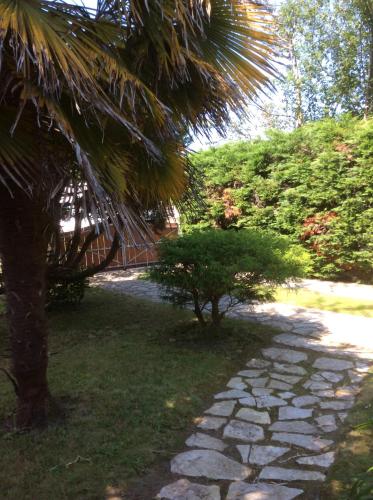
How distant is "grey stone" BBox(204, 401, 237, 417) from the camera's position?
396 centimetres

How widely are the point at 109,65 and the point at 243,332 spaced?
4.28 meters

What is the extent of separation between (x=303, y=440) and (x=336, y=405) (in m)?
0.74

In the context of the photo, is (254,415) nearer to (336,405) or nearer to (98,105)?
(336,405)

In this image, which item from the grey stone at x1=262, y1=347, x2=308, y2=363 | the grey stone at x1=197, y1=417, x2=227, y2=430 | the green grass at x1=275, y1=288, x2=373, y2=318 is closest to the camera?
the grey stone at x1=197, y1=417, x2=227, y2=430

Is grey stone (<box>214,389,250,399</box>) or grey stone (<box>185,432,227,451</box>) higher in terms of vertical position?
grey stone (<box>214,389,250,399</box>)

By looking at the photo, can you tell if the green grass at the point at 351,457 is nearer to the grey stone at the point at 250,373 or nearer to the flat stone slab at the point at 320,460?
the flat stone slab at the point at 320,460

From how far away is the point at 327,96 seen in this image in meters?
20.9

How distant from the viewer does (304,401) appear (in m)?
4.18

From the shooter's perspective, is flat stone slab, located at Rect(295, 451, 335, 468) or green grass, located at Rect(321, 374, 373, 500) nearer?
green grass, located at Rect(321, 374, 373, 500)

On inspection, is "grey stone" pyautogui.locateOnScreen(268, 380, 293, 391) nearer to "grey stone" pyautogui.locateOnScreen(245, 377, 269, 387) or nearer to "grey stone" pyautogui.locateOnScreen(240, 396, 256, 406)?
"grey stone" pyautogui.locateOnScreen(245, 377, 269, 387)

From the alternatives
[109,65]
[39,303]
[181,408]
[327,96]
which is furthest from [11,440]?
[327,96]

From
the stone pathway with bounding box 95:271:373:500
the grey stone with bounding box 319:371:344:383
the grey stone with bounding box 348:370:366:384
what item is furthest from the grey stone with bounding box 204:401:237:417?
the grey stone with bounding box 348:370:366:384

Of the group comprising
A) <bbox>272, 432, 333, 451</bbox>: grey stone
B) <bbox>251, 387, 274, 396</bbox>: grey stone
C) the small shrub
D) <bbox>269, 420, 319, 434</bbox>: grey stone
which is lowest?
<bbox>272, 432, 333, 451</bbox>: grey stone

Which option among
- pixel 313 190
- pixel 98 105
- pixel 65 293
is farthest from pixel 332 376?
pixel 313 190
